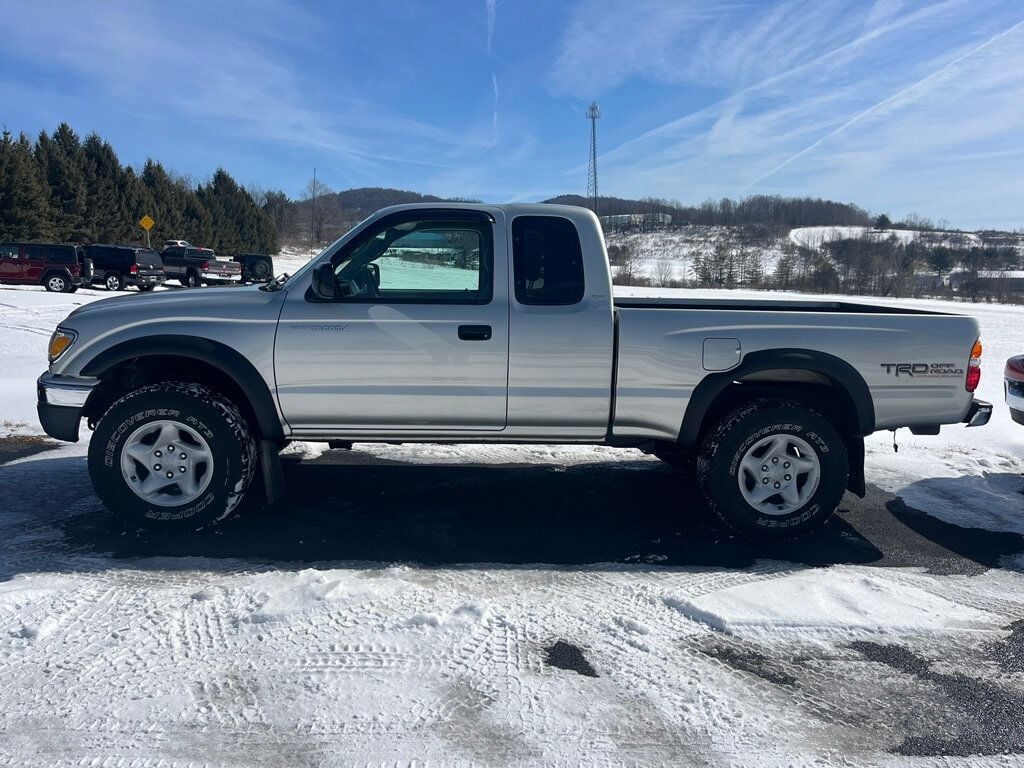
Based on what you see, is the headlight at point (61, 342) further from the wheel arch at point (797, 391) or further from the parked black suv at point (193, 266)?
the parked black suv at point (193, 266)

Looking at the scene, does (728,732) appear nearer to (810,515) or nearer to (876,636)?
(876,636)

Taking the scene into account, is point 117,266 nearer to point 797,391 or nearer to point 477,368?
point 477,368

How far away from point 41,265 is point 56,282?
0.79 metres

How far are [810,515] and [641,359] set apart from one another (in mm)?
1424

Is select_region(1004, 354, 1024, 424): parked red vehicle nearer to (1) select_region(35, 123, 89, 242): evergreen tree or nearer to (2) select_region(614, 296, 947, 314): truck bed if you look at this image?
(2) select_region(614, 296, 947, 314): truck bed

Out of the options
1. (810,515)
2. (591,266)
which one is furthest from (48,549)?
(810,515)

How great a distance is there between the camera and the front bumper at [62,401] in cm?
424

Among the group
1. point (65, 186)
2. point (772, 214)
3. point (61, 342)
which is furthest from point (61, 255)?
point (772, 214)

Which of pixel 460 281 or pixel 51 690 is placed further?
pixel 460 281

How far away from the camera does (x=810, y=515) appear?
14.2ft

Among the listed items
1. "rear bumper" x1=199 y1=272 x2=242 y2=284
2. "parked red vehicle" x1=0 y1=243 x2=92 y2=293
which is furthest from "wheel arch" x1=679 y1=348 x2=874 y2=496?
"rear bumper" x1=199 y1=272 x2=242 y2=284

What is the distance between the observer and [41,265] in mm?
24781

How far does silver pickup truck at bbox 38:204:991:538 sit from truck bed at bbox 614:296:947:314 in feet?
1.03

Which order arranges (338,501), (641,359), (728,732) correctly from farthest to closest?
1. (338,501)
2. (641,359)
3. (728,732)
